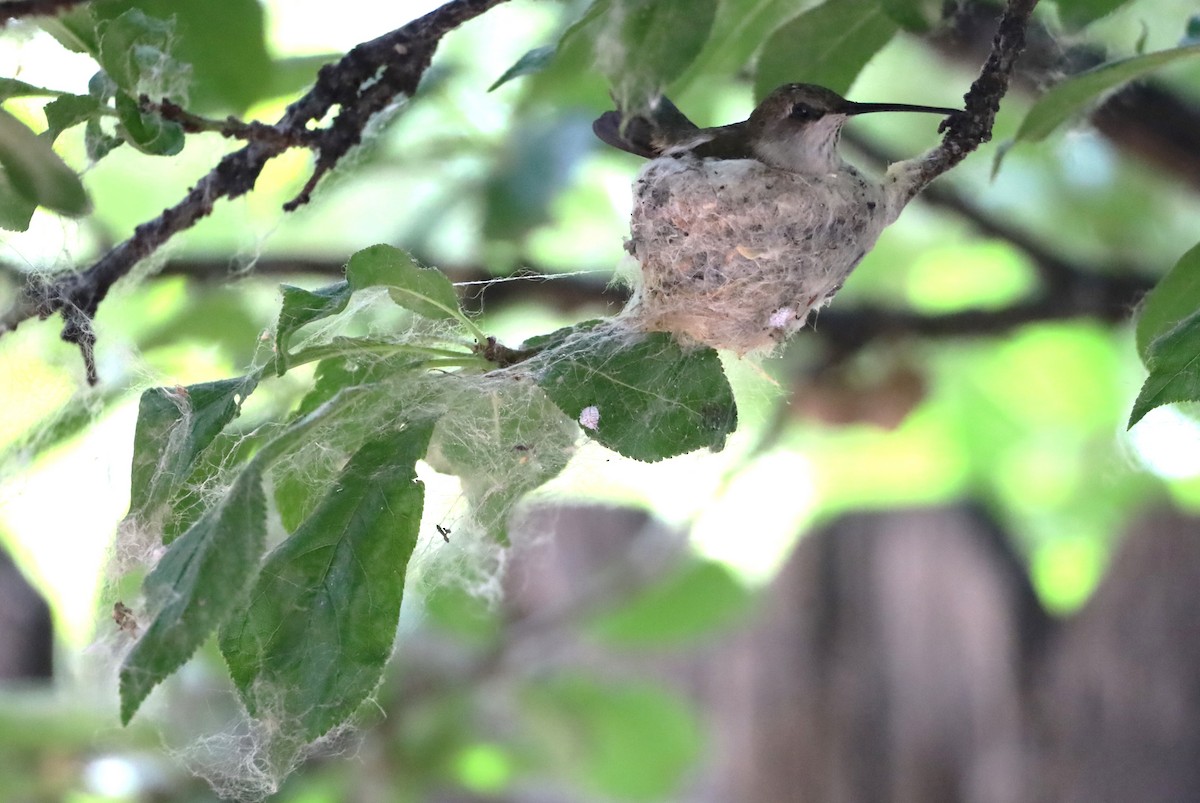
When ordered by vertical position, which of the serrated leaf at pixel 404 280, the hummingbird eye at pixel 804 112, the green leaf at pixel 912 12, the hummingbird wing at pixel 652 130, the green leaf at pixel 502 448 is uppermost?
the green leaf at pixel 912 12

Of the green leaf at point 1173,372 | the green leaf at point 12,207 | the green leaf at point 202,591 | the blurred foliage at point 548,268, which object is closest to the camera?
the green leaf at point 202,591

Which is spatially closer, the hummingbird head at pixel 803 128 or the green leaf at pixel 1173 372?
the green leaf at pixel 1173 372

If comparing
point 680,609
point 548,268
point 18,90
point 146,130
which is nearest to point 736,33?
point 146,130

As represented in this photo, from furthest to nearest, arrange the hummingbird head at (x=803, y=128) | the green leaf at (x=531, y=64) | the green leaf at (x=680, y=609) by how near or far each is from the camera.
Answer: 1. the green leaf at (x=680, y=609)
2. the hummingbird head at (x=803, y=128)
3. the green leaf at (x=531, y=64)

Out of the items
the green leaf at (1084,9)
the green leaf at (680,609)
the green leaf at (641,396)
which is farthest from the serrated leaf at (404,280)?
the green leaf at (680,609)

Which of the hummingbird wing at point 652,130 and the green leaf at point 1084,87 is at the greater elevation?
the green leaf at point 1084,87

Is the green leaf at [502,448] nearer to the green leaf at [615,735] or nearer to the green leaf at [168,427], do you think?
the green leaf at [168,427]
